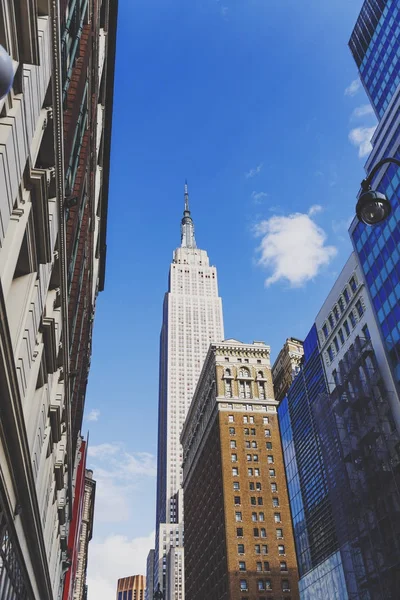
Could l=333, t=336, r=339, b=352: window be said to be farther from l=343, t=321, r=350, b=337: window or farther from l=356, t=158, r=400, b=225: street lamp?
l=356, t=158, r=400, b=225: street lamp

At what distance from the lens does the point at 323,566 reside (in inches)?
2399

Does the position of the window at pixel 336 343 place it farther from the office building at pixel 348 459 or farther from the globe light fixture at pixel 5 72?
the globe light fixture at pixel 5 72

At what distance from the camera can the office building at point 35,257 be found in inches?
522

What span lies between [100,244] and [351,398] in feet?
97.5

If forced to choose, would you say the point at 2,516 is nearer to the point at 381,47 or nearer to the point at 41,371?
the point at 41,371

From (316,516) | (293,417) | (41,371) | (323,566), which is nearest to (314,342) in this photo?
(293,417)

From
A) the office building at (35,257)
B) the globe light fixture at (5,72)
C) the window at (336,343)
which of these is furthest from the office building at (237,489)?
the globe light fixture at (5,72)

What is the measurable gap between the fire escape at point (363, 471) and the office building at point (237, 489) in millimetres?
31378

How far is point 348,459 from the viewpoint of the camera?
52094 mm

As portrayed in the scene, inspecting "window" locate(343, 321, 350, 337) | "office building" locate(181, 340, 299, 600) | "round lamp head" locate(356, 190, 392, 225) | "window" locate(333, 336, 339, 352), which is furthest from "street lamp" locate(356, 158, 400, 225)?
"office building" locate(181, 340, 299, 600)

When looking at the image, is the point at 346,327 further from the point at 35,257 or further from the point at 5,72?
the point at 5,72

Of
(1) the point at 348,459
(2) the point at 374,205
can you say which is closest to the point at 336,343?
(1) the point at 348,459

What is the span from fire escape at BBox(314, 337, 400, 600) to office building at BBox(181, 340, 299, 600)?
31.4m

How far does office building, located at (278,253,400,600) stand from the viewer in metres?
45.2
